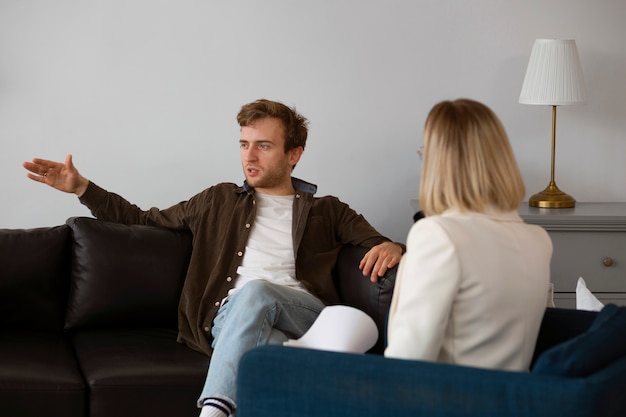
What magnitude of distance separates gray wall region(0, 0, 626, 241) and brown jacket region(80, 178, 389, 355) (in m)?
0.54

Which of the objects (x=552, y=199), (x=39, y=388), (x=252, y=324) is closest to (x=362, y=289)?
(x=252, y=324)

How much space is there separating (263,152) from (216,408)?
1074 mm

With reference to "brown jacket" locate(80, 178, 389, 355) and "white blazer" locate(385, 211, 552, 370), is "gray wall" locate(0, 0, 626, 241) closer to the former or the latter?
"brown jacket" locate(80, 178, 389, 355)

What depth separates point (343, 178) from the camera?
408 centimetres

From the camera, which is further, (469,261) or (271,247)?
(271,247)

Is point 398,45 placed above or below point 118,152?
above

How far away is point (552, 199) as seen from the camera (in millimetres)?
3930

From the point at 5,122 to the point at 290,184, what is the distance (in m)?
1.21

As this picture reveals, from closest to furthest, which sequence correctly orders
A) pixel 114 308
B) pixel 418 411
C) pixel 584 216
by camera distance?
pixel 418 411, pixel 114 308, pixel 584 216

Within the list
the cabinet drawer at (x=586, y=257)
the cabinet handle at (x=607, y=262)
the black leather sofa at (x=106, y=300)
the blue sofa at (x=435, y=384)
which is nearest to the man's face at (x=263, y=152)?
the black leather sofa at (x=106, y=300)

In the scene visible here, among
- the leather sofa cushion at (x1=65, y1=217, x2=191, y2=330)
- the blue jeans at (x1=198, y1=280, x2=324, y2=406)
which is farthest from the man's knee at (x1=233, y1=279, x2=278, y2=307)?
the leather sofa cushion at (x1=65, y1=217, x2=191, y2=330)

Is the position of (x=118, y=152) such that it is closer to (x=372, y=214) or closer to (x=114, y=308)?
(x=114, y=308)

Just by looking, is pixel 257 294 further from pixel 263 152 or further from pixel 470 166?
pixel 470 166

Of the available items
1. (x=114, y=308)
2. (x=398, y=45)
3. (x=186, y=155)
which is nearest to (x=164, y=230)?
(x=114, y=308)
